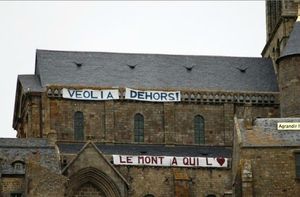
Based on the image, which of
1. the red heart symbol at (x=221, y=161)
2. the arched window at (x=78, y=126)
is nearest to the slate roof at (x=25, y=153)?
the arched window at (x=78, y=126)

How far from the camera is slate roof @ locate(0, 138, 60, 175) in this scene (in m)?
85.0

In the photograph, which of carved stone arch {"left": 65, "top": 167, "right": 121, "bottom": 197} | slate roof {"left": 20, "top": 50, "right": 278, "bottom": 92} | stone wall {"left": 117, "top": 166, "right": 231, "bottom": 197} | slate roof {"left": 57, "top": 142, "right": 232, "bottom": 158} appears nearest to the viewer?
carved stone arch {"left": 65, "top": 167, "right": 121, "bottom": 197}

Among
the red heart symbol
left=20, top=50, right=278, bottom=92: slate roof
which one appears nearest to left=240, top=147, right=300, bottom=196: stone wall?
the red heart symbol

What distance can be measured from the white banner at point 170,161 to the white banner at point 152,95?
6.59 m

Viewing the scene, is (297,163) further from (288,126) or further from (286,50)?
(286,50)

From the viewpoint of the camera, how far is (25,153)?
86812 mm

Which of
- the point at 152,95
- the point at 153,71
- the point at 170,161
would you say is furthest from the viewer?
the point at 153,71

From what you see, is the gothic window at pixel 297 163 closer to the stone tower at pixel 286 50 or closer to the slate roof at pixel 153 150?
the slate roof at pixel 153 150

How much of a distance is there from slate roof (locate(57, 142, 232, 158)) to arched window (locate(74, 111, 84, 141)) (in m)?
0.72

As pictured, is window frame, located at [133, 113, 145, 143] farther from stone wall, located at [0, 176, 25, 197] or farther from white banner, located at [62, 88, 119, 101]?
stone wall, located at [0, 176, 25, 197]

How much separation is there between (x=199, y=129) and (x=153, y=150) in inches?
180

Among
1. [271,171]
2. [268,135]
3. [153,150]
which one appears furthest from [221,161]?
[271,171]

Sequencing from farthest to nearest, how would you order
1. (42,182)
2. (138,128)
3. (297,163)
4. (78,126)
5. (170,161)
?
(138,128) → (78,126) → (170,161) → (42,182) → (297,163)

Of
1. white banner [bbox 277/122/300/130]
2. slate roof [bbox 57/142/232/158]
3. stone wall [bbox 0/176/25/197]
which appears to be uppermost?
slate roof [bbox 57/142/232/158]
